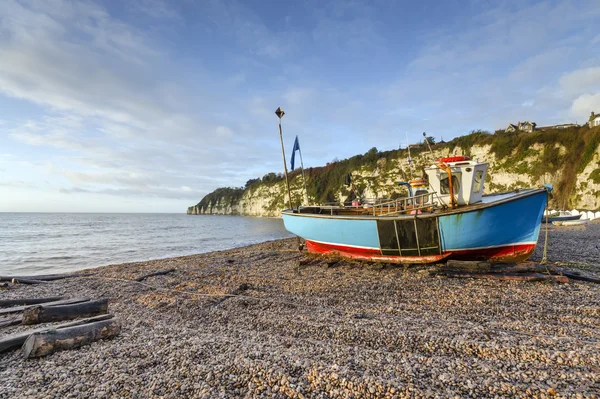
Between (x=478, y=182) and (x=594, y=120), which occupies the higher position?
(x=594, y=120)

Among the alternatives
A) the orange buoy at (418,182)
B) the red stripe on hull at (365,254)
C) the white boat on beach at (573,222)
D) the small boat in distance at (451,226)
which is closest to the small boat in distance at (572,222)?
the white boat on beach at (573,222)

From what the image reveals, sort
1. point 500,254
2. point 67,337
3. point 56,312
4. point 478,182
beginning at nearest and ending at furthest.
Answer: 1. point 67,337
2. point 56,312
3. point 500,254
4. point 478,182

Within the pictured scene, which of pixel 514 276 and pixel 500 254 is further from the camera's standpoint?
pixel 500 254

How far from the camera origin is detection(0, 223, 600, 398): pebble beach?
11.1 feet

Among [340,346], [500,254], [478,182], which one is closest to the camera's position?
[340,346]

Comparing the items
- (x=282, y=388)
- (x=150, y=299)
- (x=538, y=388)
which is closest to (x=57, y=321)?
(x=150, y=299)

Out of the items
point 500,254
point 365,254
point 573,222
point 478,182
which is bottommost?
point 573,222

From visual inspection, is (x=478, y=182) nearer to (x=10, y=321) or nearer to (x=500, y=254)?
(x=500, y=254)

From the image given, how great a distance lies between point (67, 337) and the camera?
189 inches

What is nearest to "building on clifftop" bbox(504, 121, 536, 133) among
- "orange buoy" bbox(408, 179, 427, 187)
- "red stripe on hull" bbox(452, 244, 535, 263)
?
"orange buoy" bbox(408, 179, 427, 187)

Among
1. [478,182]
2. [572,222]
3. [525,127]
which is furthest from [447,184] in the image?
[525,127]

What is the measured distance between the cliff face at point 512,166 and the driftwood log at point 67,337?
2224 centimetres

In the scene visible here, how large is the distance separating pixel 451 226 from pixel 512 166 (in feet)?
151

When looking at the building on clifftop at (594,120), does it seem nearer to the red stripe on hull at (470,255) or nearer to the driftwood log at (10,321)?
the red stripe on hull at (470,255)
